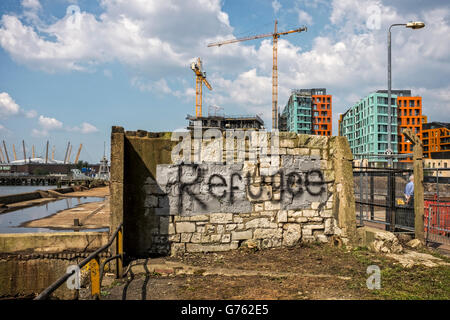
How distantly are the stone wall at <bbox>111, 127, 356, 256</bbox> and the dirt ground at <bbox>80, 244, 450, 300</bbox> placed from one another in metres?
0.47

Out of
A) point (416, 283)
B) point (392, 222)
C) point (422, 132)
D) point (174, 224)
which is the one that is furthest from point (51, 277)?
point (422, 132)

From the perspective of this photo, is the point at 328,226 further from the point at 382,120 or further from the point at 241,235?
the point at 382,120

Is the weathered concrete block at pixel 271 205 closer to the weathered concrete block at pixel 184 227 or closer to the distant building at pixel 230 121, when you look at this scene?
the weathered concrete block at pixel 184 227

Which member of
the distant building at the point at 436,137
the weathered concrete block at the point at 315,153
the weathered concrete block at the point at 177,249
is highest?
the distant building at the point at 436,137

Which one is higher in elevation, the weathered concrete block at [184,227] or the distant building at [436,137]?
the distant building at [436,137]

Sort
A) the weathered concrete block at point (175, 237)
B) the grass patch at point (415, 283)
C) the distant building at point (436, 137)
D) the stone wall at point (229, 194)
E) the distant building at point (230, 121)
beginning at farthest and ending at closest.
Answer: the distant building at point (230, 121)
the distant building at point (436, 137)
the weathered concrete block at point (175, 237)
the stone wall at point (229, 194)
the grass patch at point (415, 283)

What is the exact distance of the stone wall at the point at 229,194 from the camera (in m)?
6.65

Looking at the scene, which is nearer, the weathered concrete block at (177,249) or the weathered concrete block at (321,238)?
the weathered concrete block at (177,249)

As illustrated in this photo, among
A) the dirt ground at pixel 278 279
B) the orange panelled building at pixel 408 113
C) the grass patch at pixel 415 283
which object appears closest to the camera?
the grass patch at pixel 415 283

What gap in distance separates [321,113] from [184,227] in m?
102

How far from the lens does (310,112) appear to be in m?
98.3

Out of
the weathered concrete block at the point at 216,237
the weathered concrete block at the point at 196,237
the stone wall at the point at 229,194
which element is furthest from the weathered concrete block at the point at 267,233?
the weathered concrete block at the point at 196,237

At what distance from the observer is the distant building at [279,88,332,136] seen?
97.5 metres
